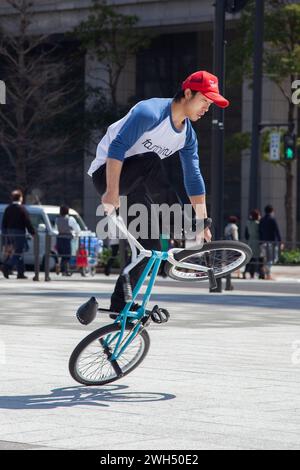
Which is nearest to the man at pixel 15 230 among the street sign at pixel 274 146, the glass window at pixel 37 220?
the glass window at pixel 37 220

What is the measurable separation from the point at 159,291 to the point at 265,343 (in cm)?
801

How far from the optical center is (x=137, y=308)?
23.9 ft

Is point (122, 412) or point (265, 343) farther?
point (265, 343)

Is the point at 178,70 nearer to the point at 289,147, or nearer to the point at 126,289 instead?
the point at 289,147

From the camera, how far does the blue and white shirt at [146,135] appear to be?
6957 millimetres

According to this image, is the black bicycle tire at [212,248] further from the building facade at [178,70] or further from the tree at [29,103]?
the building facade at [178,70]

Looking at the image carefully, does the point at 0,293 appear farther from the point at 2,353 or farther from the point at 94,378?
the point at 94,378

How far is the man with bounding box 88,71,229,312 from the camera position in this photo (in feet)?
22.8

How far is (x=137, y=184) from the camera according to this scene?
23.5 ft

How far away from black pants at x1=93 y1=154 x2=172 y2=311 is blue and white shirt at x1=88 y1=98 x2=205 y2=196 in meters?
0.05

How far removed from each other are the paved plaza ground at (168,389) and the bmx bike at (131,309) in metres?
0.13

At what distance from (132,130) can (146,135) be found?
0.12 metres

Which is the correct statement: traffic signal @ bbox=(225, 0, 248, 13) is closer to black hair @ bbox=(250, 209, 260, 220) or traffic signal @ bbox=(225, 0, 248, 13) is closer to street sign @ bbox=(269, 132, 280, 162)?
black hair @ bbox=(250, 209, 260, 220)
